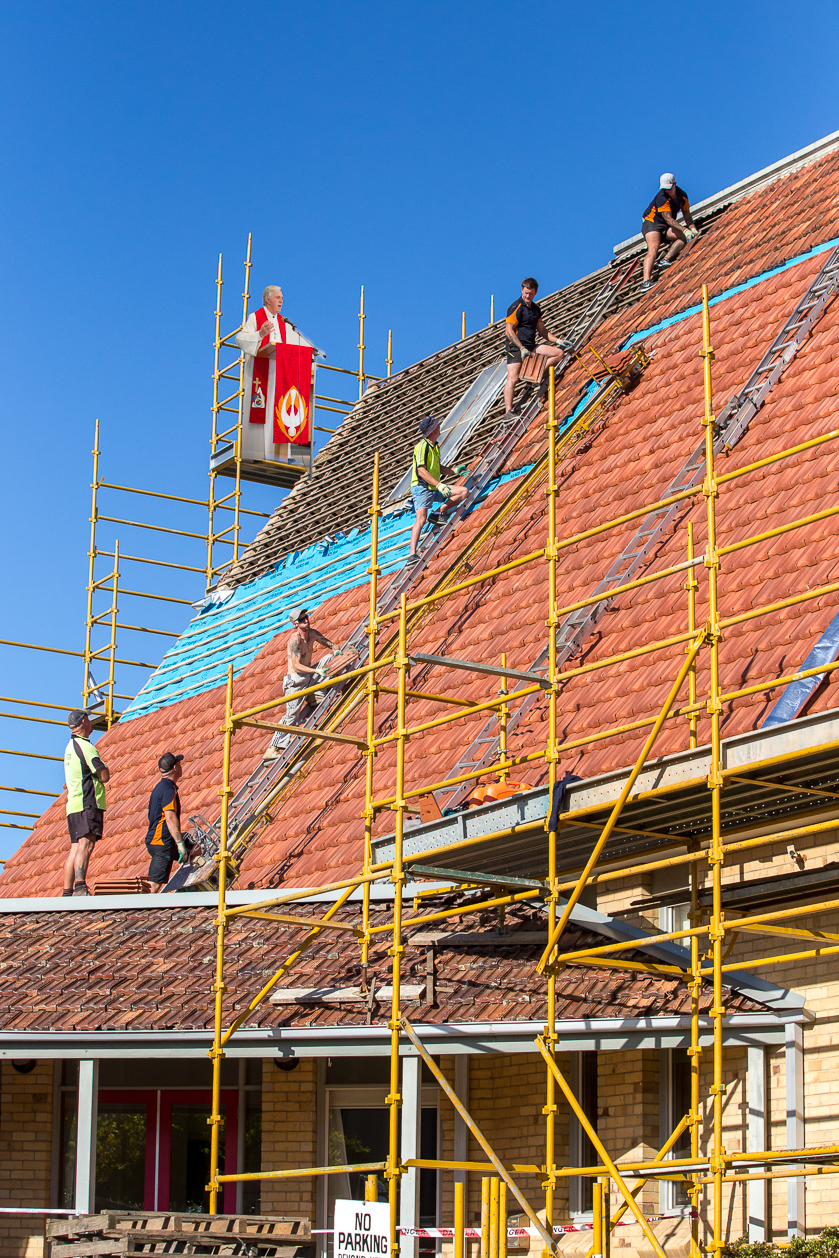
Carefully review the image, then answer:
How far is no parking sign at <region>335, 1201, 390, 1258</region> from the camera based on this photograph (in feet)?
35.8

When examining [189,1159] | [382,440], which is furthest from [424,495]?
[189,1159]

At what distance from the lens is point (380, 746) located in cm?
1608

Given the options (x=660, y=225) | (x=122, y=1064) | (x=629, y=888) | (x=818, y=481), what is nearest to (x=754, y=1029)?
(x=629, y=888)

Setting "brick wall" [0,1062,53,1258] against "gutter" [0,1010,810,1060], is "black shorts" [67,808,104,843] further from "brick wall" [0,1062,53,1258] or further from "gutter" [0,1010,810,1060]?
"gutter" [0,1010,810,1060]

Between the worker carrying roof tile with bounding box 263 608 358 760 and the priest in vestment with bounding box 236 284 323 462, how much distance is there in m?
10.6

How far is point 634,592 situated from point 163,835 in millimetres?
5317

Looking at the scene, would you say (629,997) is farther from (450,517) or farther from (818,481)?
(450,517)

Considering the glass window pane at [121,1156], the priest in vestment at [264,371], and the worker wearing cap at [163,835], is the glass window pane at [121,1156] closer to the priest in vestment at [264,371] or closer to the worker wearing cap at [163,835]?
the worker wearing cap at [163,835]

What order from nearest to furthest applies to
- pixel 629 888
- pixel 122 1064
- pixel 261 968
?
pixel 629 888
pixel 261 968
pixel 122 1064

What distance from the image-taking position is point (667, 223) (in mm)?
20953

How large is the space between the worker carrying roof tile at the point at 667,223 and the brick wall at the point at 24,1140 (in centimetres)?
1163

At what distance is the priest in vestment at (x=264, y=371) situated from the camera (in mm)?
27516

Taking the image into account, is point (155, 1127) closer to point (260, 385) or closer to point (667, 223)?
point (667, 223)

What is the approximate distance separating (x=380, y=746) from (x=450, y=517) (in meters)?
3.83
